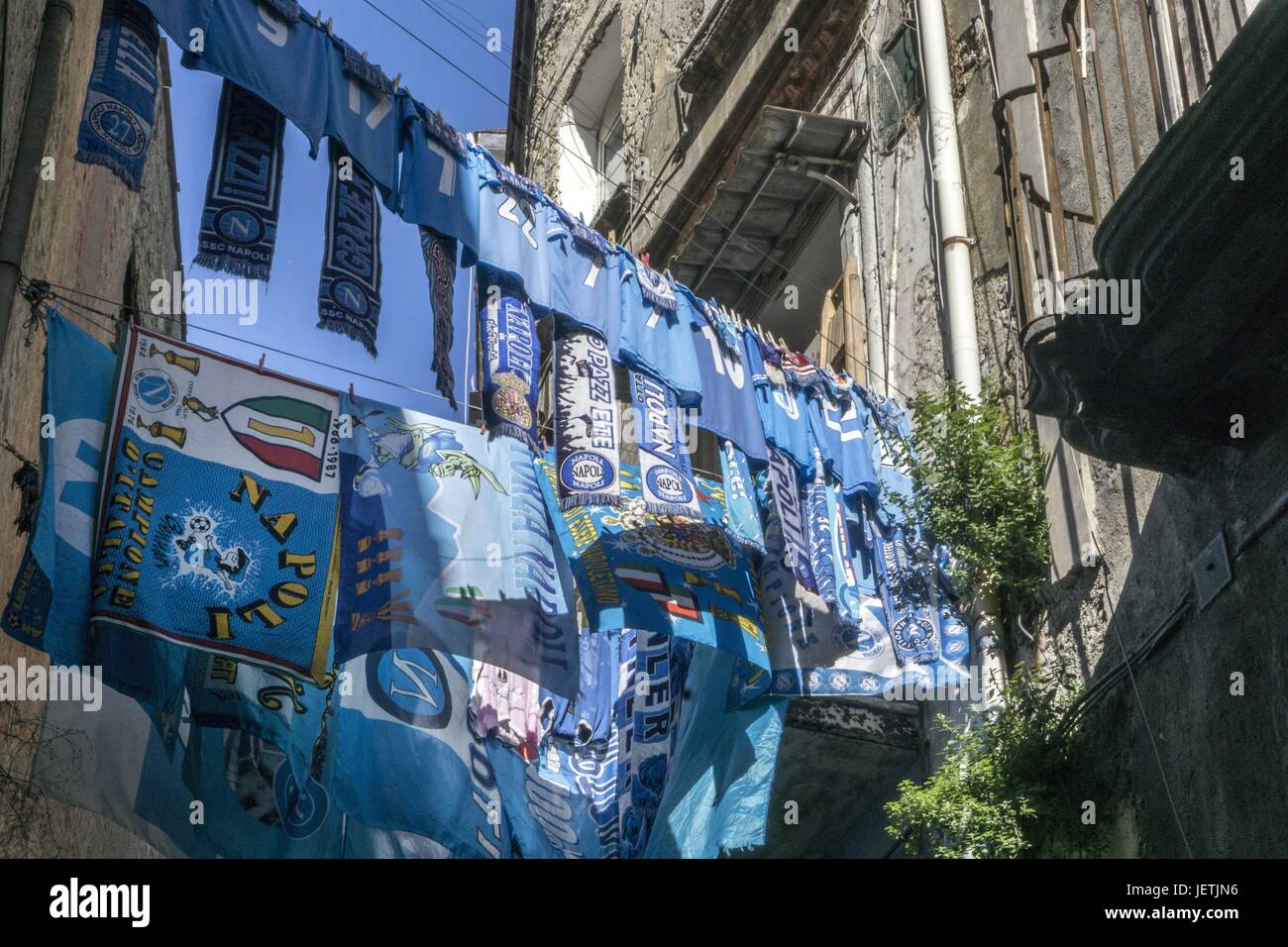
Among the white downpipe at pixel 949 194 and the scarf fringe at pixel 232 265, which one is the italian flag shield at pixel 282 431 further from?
the white downpipe at pixel 949 194

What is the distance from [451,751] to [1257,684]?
388 cm

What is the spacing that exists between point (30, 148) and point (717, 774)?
4816mm

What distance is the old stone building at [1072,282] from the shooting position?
238 inches

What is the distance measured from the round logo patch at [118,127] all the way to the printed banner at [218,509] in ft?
2.81

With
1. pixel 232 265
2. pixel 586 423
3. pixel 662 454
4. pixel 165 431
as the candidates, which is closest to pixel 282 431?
pixel 165 431

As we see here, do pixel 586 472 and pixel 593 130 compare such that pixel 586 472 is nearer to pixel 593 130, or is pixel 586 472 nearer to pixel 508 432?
pixel 508 432

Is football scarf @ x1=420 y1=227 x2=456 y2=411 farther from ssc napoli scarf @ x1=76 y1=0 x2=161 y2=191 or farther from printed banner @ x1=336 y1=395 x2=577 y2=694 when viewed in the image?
ssc napoli scarf @ x1=76 y1=0 x2=161 y2=191

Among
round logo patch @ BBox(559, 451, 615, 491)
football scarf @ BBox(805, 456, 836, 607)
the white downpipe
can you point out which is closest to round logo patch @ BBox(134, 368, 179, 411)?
round logo patch @ BBox(559, 451, 615, 491)

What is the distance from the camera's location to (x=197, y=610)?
20.9 feet

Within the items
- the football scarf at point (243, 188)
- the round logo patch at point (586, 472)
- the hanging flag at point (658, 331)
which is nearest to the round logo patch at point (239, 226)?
the football scarf at point (243, 188)

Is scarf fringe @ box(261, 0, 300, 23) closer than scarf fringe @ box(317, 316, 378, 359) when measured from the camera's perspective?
No

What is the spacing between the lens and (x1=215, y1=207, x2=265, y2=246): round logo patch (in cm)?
699

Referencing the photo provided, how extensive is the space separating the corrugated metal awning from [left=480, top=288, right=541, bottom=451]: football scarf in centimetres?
453
